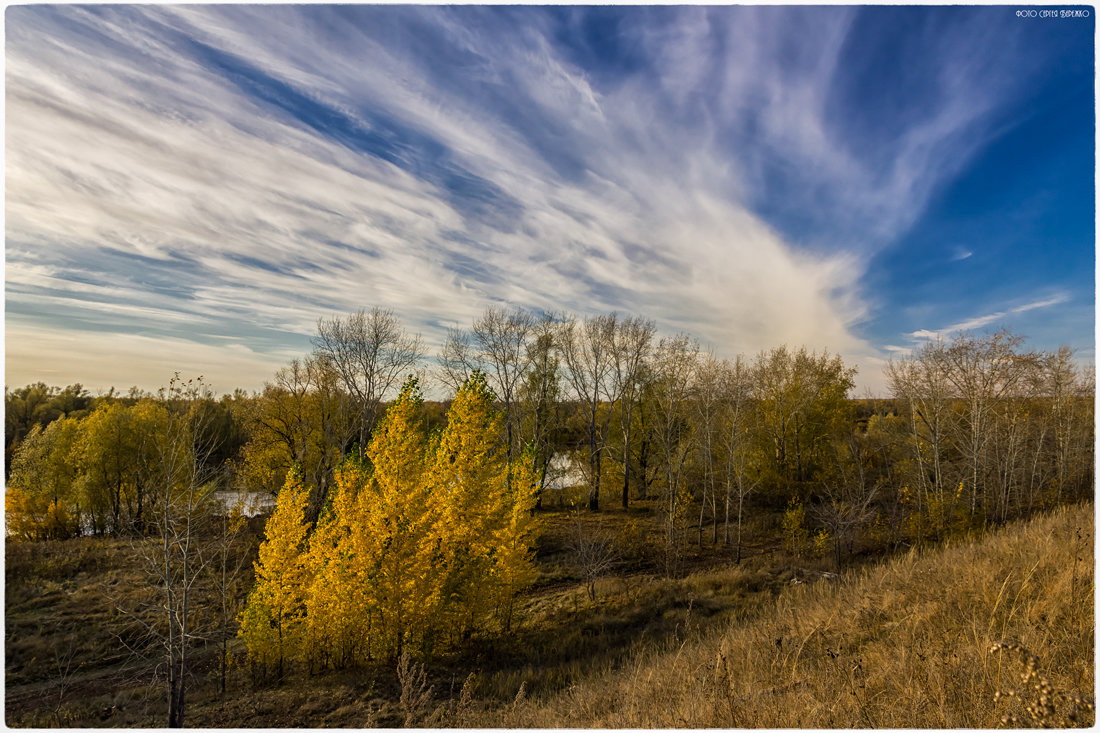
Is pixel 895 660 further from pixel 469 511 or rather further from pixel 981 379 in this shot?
pixel 981 379

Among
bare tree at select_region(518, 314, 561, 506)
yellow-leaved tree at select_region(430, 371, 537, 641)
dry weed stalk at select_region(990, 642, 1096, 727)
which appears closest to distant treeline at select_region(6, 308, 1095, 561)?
bare tree at select_region(518, 314, 561, 506)

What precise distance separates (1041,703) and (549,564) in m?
21.2

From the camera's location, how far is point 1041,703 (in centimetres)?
308

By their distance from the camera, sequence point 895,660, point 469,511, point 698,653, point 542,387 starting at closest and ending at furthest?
point 895,660 → point 698,653 → point 469,511 → point 542,387

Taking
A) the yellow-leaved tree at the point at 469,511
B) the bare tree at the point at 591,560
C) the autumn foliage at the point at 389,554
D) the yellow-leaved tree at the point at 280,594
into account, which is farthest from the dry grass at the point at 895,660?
the bare tree at the point at 591,560

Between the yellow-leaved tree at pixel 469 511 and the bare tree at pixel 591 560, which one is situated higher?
the yellow-leaved tree at pixel 469 511

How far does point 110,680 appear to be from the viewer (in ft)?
47.4

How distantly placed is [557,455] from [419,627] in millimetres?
30740

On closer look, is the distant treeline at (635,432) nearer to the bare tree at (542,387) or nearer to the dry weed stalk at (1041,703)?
the bare tree at (542,387)

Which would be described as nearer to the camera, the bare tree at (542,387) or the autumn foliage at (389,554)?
the autumn foliage at (389,554)

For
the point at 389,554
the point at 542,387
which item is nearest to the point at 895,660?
the point at 389,554

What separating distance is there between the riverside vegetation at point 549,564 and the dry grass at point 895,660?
4 cm

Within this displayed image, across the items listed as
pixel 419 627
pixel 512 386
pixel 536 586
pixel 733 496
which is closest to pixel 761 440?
pixel 733 496

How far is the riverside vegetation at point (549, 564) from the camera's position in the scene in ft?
17.5
